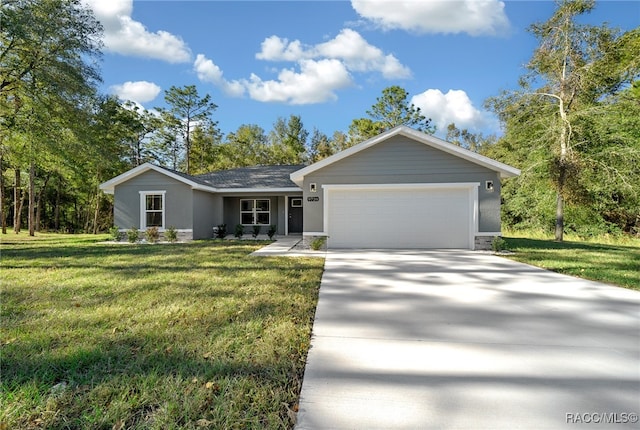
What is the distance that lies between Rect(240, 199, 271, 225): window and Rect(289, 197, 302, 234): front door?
1143 mm

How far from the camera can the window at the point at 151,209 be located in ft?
43.7

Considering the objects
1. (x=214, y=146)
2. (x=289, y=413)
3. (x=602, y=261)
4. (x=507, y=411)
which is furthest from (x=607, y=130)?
(x=214, y=146)

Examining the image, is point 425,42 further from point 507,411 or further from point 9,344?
point 9,344

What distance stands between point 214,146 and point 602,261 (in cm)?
2816

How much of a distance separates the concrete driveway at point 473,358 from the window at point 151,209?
10.9 meters

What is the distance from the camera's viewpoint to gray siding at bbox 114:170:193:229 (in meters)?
13.1

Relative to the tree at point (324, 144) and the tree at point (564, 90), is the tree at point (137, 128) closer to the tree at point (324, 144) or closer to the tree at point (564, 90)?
the tree at point (324, 144)

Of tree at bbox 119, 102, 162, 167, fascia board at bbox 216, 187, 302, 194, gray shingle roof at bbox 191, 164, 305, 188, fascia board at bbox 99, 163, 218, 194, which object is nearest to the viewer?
fascia board at bbox 99, 163, 218, 194

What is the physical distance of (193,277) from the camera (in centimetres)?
580

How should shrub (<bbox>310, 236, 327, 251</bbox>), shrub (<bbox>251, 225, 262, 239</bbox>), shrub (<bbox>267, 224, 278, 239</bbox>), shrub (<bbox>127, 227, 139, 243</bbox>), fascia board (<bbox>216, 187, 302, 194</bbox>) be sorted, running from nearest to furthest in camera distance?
shrub (<bbox>310, 236, 327, 251</bbox>) → shrub (<bbox>127, 227, 139, 243</bbox>) → shrub (<bbox>267, 224, 278, 239</bbox>) → fascia board (<bbox>216, 187, 302, 194</bbox>) → shrub (<bbox>251, 225, 262, 239</bbox>)
